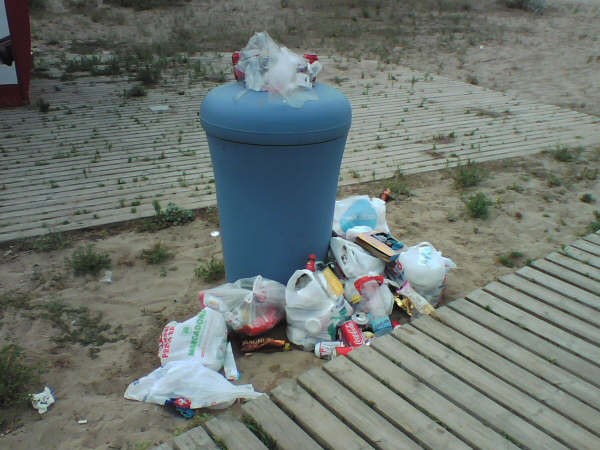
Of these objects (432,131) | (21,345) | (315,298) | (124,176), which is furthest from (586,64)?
(21,345)

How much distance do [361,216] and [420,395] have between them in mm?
1687

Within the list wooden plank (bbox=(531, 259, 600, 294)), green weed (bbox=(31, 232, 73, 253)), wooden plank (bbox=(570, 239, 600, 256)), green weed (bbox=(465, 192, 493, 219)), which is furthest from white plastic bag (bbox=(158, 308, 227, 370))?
green weed (bbox=(465, 192, 493, 219))

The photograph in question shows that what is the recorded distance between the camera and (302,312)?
3111 mm

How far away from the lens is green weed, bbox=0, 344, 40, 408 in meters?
2.69

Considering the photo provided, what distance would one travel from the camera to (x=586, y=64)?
1122 cm

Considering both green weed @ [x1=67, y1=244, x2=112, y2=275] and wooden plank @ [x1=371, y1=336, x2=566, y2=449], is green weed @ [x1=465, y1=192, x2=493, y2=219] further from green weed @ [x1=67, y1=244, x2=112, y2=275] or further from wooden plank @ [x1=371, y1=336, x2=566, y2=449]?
green weed @ [x1=67, y1=244, x2=112, y2=275]

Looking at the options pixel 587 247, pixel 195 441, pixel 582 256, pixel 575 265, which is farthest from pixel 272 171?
pixel 587 247

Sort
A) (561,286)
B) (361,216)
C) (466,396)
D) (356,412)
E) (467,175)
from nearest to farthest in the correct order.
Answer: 1. (356,412)
2. (466,396)
3. (561,286)
4. (361,216)
5. (467,175)

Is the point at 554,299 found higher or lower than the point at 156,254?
lower

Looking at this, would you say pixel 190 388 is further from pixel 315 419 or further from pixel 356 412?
pixel 356 412

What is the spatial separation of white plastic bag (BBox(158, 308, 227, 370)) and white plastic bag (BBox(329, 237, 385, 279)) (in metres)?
0.85

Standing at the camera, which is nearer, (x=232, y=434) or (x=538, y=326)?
(x=232, y=434)

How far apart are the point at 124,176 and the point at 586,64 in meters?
9.96

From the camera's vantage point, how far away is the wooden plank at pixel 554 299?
121 inches
